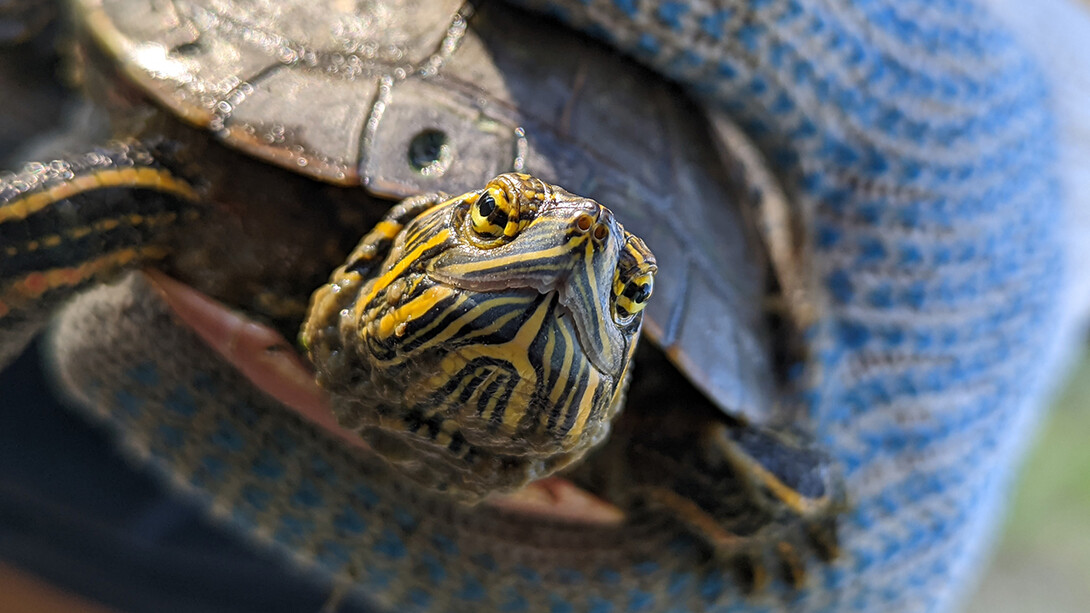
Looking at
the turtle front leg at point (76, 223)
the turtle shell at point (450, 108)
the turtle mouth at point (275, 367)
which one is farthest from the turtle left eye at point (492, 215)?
the turtle front leg at point (76, 223)

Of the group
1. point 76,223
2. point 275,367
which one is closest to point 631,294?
point 275,367

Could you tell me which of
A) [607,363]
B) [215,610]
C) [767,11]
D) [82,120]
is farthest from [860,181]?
[215,610]

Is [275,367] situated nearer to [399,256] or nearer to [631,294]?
[399,256]

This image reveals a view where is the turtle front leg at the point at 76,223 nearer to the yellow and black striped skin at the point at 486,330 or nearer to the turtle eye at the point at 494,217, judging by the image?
the yellow and black striped skin at the point at 486,330

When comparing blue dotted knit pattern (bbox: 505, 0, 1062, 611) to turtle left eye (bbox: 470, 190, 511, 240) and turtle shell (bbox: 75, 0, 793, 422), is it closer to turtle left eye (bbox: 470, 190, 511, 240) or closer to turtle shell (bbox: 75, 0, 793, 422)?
turtle shell (bbox: 75, 0, 793, 422)

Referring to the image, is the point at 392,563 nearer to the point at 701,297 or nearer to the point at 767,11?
the point at 701,297

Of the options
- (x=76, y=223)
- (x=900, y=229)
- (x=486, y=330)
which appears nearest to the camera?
(x=486, y=330)

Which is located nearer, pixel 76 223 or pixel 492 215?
pixel 492 215

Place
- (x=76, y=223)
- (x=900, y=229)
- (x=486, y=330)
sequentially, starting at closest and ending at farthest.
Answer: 1. (x=486, y=330)
2. (x=76, y=223)
3. (x=900, y=229)
